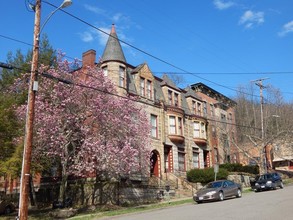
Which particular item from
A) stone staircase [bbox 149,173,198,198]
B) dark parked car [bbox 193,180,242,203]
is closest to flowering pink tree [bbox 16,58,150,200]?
dark parked car [bbox 193,180,242,203]

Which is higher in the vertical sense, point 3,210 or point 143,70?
point 143,70

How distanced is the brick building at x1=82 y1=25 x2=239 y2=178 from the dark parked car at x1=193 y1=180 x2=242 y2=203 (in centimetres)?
1026

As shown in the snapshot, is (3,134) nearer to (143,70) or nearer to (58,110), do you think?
(58,110)

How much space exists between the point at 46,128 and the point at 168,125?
61.1 feet

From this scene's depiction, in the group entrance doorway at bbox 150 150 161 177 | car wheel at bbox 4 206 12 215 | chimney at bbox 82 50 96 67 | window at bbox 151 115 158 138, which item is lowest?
car wheel at bbox 4 206 12 215

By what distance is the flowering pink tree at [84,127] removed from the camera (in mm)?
22875

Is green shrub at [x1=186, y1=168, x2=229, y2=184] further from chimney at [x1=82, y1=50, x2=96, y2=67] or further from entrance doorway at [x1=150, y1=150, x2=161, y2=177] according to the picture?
chimney at [x1=82, y1=50, x2=96, y2=67]

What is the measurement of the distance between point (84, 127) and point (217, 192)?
31.0 feet

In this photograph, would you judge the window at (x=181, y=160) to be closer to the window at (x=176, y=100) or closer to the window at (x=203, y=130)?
the window at (x=203, y=130)

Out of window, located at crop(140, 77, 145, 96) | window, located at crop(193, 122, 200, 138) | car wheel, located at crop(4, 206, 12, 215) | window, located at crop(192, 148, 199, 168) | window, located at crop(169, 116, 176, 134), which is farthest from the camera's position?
window, located at crop(193, 122, 200, 138)

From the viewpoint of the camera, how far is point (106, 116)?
24.2 metres

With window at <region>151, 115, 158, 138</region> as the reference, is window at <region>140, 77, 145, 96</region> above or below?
above

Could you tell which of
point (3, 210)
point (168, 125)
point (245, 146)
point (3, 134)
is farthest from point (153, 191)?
point (245, 146)

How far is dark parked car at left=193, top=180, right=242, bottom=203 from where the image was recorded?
77.9 feet
